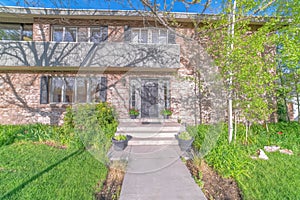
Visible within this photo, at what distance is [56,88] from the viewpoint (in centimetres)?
679

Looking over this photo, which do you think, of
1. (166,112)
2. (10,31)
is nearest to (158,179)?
(166,112)

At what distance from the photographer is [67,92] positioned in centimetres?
684

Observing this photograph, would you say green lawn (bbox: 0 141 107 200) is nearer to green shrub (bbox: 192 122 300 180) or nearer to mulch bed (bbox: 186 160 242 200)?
mulch bed (bbox: 186 160 242 200)

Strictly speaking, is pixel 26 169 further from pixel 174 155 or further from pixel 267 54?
pixel 267 54

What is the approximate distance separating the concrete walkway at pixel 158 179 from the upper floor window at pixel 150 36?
5.25 metres

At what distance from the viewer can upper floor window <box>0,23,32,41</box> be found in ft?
22.9

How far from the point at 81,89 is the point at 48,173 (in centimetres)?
454

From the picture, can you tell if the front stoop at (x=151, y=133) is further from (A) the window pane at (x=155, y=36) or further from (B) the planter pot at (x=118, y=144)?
(A) the window pane at (x=155, y=36)

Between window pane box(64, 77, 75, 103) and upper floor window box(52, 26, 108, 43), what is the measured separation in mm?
1921

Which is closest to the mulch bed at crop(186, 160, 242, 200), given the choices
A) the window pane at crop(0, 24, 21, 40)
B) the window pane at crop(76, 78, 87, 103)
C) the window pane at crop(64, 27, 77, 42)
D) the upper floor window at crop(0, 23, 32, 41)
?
the window pane at crop(76, 78, 87, 103)

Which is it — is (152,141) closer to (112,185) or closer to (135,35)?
(112,185)

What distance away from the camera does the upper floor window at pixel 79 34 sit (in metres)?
6.98

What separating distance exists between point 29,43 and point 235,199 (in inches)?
311

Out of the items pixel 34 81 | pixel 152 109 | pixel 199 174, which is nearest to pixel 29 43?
pixel 34 81
